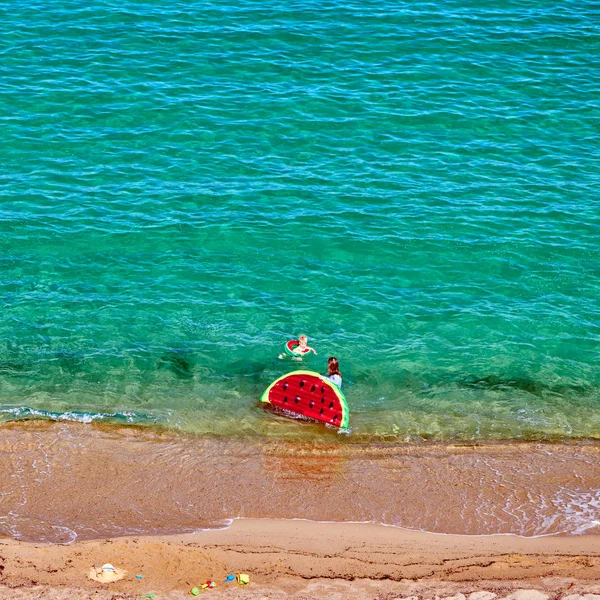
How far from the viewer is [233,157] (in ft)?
102

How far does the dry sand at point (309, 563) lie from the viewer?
1591 cm

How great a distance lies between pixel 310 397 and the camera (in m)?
21.6

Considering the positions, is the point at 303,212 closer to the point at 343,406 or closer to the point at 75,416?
the point at 343,406

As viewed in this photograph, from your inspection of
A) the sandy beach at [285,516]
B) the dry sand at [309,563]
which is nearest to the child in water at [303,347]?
the sandy beach at [285,516]

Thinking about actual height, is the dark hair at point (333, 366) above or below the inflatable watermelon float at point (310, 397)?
above

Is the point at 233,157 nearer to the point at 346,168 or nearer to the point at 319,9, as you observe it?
the point at 346,168

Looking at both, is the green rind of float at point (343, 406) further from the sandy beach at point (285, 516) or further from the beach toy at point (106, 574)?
the beach toy at point (106, 574)

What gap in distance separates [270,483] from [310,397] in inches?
109

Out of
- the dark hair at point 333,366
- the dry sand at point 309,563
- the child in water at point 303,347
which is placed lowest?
the dry sand at point 309,563

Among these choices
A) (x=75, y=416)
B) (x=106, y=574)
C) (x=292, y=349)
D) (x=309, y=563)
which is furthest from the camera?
(x=292, y=349)

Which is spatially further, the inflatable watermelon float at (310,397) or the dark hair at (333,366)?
the dark hair at (333,366)

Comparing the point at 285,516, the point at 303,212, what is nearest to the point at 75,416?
the point at 285,516

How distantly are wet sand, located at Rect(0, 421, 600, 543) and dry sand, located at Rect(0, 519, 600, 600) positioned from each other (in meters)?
0.49

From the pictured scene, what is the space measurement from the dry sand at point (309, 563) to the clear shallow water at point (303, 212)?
3937 mm
